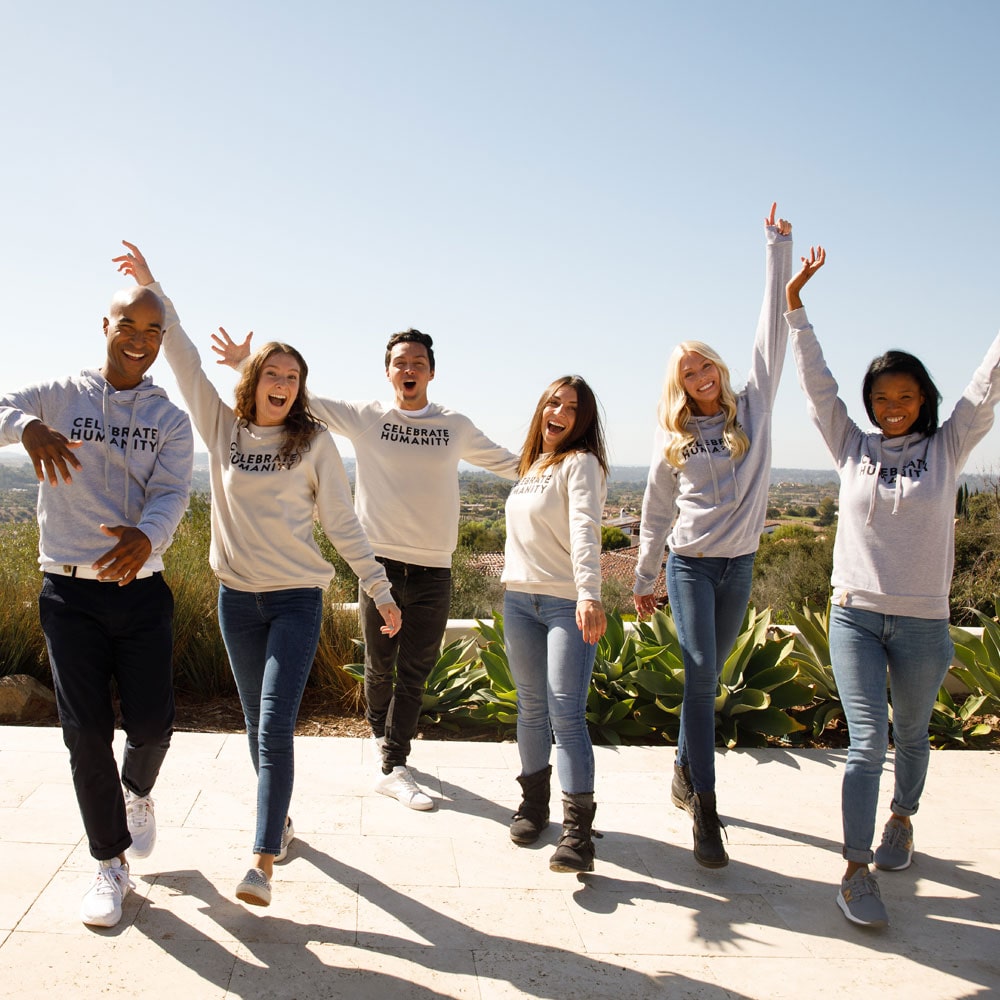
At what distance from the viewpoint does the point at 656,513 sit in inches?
155

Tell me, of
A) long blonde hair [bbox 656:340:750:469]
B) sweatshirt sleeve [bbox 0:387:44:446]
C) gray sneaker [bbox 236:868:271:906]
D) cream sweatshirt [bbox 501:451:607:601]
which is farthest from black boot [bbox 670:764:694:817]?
sweatshirt sleeve [bbox 0:387:44:446]

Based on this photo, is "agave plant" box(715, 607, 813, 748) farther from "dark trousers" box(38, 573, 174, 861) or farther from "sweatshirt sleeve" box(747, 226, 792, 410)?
"dark trousers" box(38, 573, 174, 861)

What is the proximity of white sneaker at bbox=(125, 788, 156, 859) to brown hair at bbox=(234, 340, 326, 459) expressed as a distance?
1.28 meters

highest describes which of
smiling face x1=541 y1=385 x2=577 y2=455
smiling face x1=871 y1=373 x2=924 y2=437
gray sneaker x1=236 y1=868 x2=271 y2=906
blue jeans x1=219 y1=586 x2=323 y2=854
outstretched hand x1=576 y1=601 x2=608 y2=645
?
smiling face x1=871 y1=373 x2=924 y2=437

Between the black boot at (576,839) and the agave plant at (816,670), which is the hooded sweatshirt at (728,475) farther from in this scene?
the agave plant at (816,670)

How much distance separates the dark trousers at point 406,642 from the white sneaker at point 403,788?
6 centimetres

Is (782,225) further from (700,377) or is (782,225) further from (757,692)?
(757,692)

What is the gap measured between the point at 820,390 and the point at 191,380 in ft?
7.69

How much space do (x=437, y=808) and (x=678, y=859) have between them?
1029 millimetres

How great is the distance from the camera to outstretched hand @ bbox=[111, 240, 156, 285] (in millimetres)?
3424

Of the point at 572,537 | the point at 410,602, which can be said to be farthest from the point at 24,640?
the point at 572,537

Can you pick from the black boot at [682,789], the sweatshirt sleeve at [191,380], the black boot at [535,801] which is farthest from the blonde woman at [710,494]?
the sweatshirt sleeve at [191,380]

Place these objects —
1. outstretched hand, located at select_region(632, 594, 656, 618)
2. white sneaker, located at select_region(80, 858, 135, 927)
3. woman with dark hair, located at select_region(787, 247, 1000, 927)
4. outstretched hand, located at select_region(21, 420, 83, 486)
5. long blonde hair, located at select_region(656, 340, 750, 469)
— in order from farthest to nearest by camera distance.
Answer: outstretched hand, located at select_region(632, 594, 656, 618), long blonde hair, located at select_region(656, 340, 750, 469), woman with dark hair, located at select_region(787, 247, 1000, 927), white sneaker, located at select_region(80, 858, 135, 927), outstretched hand, located at select_region(21, 420, 83, 486)

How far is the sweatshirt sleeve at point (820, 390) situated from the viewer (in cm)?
351
